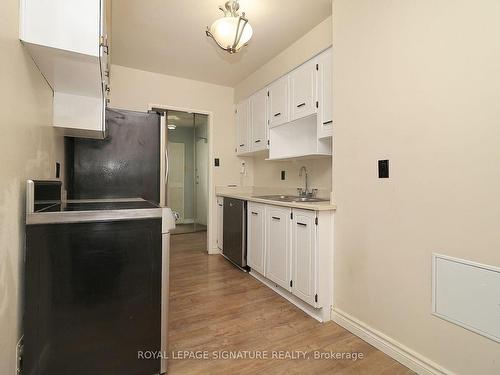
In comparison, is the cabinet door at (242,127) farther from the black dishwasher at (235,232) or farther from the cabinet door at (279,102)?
the black dishwasher at (235,232)

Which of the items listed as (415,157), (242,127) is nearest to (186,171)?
(242,127)

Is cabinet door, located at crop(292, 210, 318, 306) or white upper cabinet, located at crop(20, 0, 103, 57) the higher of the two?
white upper cabinet, located at crop(20, 0, 103, 57)

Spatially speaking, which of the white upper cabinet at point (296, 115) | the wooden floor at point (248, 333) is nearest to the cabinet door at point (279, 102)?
the white upper cabinet at point (296, 115)

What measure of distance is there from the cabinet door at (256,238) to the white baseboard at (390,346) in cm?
90

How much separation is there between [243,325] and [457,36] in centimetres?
217

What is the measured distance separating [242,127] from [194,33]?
145 centimetres

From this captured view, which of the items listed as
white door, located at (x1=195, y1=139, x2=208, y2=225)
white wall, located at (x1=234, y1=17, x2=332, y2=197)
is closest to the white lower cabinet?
white wall, located at (x1=234, y1=17, x2=332, y2=197)

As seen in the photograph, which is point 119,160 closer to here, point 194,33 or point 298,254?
point 194,33

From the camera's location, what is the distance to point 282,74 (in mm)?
2869

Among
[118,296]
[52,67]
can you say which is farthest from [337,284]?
[52,67]

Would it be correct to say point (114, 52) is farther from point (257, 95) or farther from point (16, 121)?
point (16, 121)

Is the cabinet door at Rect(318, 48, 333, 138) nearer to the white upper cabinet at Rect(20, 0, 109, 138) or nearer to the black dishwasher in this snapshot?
the black dishwasher

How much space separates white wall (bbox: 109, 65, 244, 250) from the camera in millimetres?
3311

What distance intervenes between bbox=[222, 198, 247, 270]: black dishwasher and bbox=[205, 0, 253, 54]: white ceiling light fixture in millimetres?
1670
